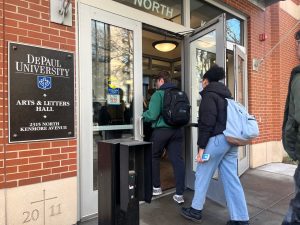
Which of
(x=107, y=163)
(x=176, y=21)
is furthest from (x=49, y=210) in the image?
(x=176, y=21)

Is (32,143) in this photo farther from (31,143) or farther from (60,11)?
(60,11)

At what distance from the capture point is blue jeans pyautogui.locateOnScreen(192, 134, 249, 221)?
3.47 meters

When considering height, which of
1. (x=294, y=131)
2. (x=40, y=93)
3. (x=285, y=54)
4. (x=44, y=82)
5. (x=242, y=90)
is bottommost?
(x=294, y=131)

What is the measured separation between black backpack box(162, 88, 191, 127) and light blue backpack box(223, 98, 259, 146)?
903mm

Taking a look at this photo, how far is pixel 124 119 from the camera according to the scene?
Result: 4.25m

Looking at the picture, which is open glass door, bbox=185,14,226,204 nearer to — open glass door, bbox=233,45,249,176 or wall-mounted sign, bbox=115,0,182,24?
wall-mounted sign, bbox=115,0,182,24

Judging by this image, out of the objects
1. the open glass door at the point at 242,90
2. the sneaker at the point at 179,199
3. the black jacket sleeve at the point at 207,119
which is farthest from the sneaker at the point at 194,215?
the open glass door at the point at 242,90

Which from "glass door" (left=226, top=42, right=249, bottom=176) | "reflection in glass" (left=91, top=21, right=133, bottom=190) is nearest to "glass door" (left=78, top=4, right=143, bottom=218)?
"reflection in glass" (left=91, top=21, right=133, bottom=190)

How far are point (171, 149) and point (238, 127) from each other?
1.25 metres

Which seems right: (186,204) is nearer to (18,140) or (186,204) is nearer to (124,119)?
(124,119)

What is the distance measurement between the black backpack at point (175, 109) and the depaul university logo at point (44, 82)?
1.56 m

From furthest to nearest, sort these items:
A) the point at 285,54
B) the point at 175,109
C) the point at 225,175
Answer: the point at 285,54
the point at 175,109
the point at 225,175

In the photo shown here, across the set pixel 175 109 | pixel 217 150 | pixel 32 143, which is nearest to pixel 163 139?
pixel 175 109

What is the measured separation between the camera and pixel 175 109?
4.21m
